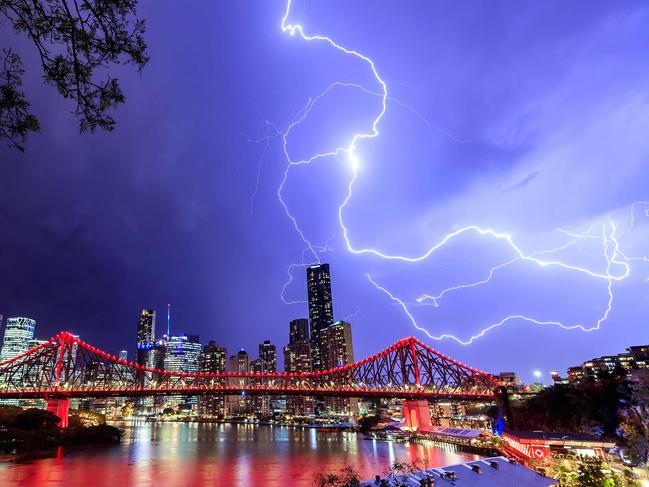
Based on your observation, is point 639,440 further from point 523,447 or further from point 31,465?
point 31,465

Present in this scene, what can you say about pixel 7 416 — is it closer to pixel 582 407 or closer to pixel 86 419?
pixel 86 419

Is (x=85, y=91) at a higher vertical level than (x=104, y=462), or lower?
higher

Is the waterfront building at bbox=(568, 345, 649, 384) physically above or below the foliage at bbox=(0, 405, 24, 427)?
above

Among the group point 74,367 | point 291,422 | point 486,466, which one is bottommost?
point 291,422

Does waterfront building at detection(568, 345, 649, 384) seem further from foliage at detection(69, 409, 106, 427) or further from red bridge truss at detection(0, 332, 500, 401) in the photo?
foliage at detection(69, 409, 106, 427)

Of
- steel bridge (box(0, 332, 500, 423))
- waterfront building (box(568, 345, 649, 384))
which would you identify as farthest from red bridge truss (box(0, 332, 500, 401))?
waterfront building (box(568, 345, 649, 384))

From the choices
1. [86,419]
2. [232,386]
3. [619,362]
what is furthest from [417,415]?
[619,362]

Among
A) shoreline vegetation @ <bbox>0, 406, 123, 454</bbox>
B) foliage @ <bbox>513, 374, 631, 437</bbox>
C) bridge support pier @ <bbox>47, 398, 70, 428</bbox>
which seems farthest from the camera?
bridge support pier @ <bbox>47, 398, 70, 428</bbox>

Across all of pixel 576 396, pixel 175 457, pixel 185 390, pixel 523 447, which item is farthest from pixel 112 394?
pixel 576 396
